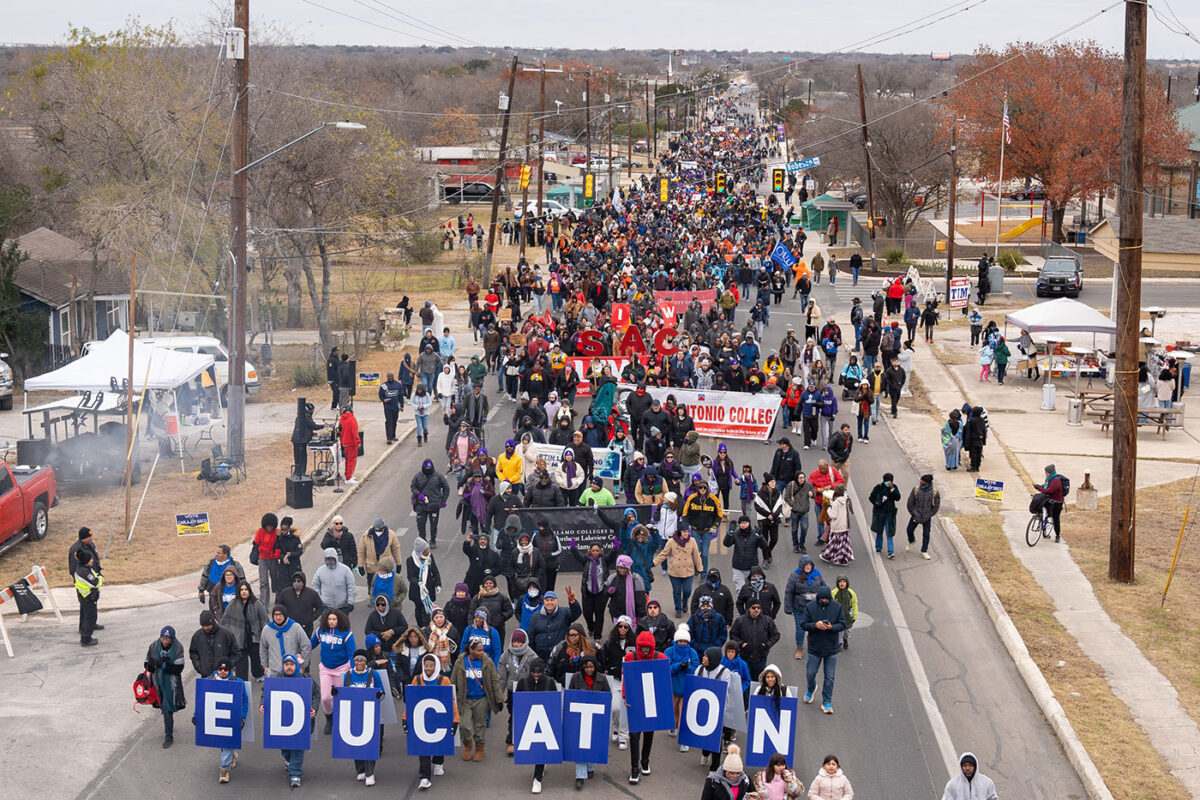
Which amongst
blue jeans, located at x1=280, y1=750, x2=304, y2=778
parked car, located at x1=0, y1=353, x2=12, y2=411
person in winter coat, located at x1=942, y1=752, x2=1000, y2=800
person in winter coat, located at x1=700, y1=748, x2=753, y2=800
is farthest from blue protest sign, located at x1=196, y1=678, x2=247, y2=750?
parked car, located at x1=0, y1=353, x2=12, y2=411

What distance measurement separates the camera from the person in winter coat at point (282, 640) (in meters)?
13.5

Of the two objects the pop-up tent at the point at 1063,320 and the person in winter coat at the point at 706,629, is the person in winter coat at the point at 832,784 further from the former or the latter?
the pop-up tent at the point at 1063,320

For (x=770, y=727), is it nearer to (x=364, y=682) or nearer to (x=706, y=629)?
(x=706, y=629)

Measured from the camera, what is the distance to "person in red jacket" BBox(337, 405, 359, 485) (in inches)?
939

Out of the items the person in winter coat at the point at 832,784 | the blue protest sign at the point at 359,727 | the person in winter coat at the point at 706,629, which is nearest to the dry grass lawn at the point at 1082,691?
the person in winter coat at the point at 832,784

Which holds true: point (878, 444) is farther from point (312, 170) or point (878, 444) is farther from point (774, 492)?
point (312, 170)

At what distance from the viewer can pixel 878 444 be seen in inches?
1101

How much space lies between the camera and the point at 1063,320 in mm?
33562

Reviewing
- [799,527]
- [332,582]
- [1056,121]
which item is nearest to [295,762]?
[332,582]

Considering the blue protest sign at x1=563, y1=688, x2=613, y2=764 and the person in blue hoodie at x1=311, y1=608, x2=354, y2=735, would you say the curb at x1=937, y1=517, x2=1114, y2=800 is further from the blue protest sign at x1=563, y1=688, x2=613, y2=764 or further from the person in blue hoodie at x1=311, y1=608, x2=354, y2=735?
the person in blue hoodie at x1=311, y1=608, x2=354, y2=735

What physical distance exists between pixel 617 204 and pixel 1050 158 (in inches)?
892

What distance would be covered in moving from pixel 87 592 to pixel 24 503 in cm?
479

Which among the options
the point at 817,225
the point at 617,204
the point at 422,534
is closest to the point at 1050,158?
the point at 817,225

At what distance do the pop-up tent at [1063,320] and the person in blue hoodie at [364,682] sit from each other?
81.9ft
